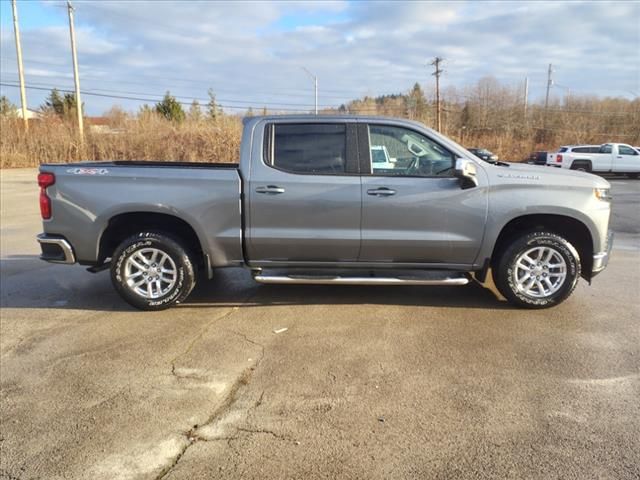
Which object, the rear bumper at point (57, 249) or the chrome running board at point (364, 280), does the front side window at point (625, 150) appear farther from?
the rear bumper at point (57, 249)

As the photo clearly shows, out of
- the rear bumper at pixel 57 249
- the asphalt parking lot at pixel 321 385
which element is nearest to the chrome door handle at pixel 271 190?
the asphalt parking lot at pixel 321 385

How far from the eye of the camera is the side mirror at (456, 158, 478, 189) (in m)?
4.68

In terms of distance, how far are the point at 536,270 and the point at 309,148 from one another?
8.74 feet

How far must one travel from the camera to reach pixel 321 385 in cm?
361

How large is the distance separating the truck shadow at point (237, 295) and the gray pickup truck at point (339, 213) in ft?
1.44

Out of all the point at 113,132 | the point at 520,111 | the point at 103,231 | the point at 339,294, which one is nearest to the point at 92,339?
the point at 103,231

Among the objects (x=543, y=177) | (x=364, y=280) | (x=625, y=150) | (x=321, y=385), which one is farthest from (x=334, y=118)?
(x=625, y=150)

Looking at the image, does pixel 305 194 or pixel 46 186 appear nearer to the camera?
pixel 305 194

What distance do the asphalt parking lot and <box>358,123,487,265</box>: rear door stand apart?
69cm

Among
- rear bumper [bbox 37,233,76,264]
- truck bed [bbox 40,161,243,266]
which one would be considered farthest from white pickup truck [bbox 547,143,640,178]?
rear bumper [bbox 37,233,76,264]

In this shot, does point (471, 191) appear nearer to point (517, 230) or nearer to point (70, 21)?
point (517, 230)

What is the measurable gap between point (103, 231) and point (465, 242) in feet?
12.3

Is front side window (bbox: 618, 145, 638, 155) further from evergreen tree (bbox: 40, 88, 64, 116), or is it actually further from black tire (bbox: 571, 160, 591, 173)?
evergreen tree (bbox: 40, 88, 64, 116)

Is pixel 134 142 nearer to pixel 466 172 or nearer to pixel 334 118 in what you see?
pixel 334 118
